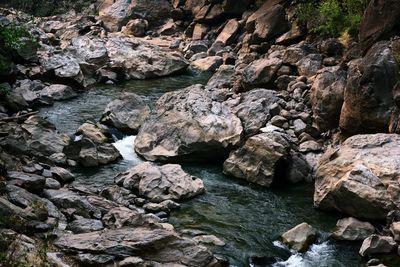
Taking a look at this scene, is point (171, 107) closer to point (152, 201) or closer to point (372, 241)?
point (152, 201)

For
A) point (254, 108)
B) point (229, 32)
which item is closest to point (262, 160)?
point (254, 108)

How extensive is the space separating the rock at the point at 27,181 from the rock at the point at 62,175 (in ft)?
6.17

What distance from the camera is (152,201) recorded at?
12.2 metres

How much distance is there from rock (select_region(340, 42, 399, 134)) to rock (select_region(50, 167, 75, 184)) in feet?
26.0

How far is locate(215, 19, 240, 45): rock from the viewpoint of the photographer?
98.3ft

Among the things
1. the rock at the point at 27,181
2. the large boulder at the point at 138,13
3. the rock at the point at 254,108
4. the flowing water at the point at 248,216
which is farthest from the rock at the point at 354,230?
the large boulder at the point at 138,13

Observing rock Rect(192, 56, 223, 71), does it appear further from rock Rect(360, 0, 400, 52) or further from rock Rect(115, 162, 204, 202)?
rock Rect(115, 162, 204, 202)

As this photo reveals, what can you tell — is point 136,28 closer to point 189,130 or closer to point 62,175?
point 189,130

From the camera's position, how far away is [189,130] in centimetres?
1545

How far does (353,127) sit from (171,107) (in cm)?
570

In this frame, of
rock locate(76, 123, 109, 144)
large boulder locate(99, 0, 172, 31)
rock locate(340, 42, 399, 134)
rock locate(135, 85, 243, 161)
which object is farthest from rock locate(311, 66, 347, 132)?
large boulder locate(99, 0, 172, 31)

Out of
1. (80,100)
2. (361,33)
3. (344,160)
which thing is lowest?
(80,100)

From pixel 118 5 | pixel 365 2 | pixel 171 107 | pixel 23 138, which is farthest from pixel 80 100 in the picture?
pixel 118 5

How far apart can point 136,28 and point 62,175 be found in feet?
79.8
